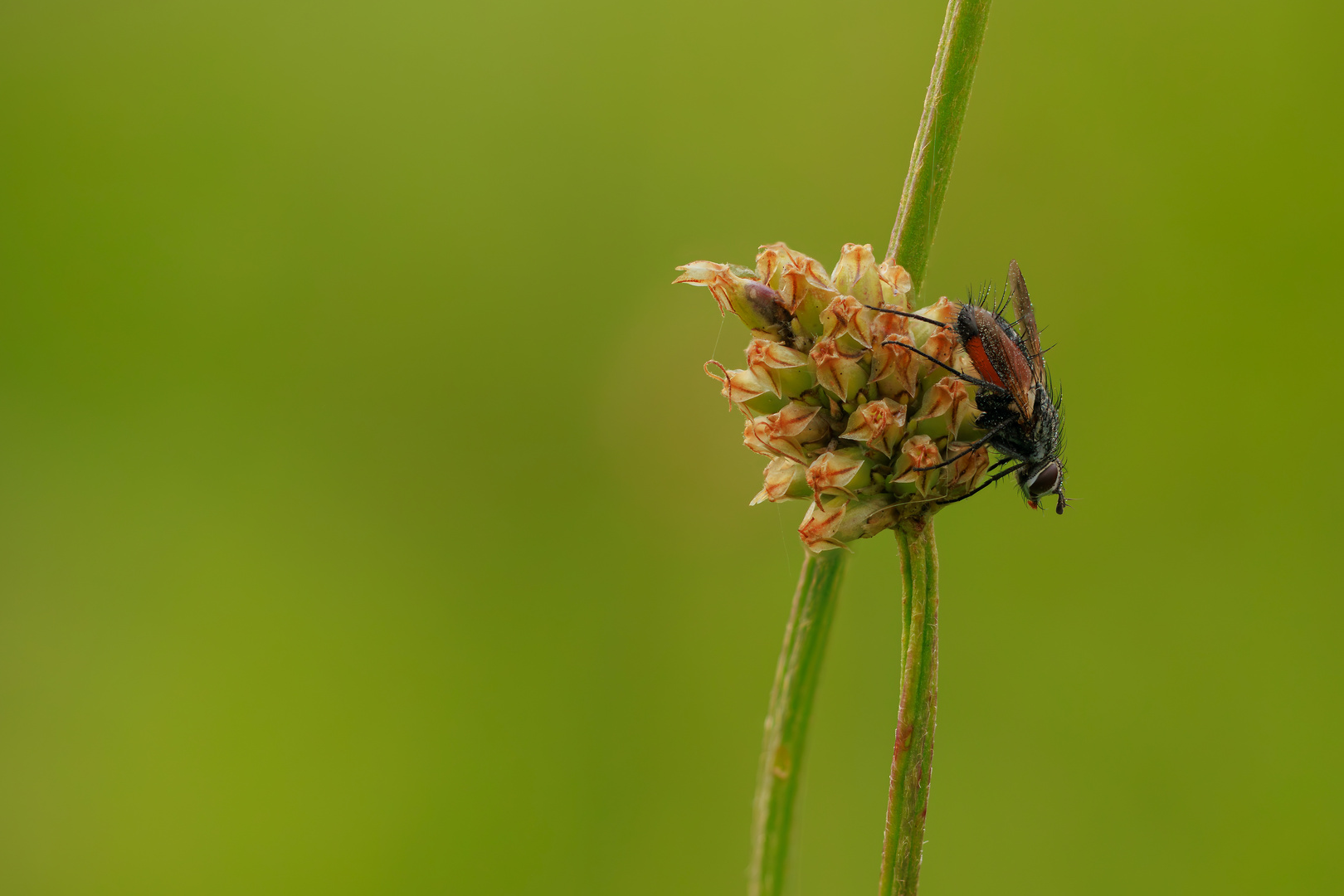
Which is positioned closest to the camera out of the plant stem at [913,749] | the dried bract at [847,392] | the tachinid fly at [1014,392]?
the plant stem at [913,749]

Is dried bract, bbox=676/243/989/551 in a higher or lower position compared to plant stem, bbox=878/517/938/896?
higher

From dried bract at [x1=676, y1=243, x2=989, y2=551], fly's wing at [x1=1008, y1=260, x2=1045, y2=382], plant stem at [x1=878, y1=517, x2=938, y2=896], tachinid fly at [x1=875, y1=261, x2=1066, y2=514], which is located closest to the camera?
plant stem at [x1=878, y1=517, x2=938, y2=896]

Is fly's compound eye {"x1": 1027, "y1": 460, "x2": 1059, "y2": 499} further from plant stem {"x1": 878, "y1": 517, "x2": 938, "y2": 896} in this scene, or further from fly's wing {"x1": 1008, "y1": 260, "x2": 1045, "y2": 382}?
plant stem {"x1": 878, "y1": 517, "x2": 938, "y2": 896}

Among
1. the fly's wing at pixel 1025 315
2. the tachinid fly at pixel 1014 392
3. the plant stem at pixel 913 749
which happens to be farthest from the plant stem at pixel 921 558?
the fly's wing at pixel 1025 315

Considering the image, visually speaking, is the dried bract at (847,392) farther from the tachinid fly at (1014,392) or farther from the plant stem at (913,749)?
the plant stem at (913,749)

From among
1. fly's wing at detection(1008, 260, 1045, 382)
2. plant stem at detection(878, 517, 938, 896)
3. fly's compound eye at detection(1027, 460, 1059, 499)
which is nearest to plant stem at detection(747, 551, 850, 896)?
plant stem at detection(878, 517, 938, 896)

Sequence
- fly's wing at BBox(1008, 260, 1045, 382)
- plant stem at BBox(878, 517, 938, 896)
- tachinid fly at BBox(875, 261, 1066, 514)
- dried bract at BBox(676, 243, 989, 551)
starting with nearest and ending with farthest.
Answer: plant stem at BBox(878, 517, 938, 896), dried bract at BBox(676, 243, 989, 551), tachinid fly at BBox(875, 261, 1066, 514), fly's wing at BBox(1008, 260, 1045, 382)

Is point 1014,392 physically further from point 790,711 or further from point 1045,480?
point 790,711

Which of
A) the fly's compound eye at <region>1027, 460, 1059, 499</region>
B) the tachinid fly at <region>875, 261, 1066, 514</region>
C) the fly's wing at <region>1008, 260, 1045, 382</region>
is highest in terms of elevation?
the fly's wing at <region>1008, 260, 1045, 382</region>
